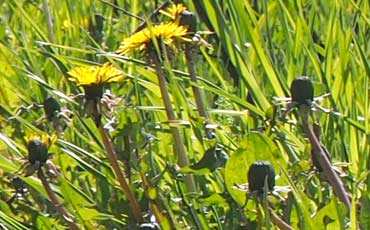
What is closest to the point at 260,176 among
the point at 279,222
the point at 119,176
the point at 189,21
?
the point at 279,222

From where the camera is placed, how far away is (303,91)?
0.93 m

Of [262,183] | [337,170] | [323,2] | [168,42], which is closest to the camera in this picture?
[262,183]

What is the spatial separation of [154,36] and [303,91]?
0.19 m

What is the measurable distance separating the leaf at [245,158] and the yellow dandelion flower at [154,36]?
0.54 feet

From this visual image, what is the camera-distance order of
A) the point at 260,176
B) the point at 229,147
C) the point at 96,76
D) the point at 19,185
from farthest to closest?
the point at 19,185
the point at 229,147
the point at 96,76
the point at 260,176

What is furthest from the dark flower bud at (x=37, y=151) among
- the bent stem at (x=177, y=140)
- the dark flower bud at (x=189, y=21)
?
the dark flower bud at (x=189, y=21)

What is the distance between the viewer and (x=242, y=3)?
114cm

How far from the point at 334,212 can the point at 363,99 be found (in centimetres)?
27

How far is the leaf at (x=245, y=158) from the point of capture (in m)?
0.93

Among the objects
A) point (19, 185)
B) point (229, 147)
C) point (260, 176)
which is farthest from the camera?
point (19, 185)

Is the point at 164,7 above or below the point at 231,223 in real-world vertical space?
above

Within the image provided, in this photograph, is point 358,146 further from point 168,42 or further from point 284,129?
point 168,42

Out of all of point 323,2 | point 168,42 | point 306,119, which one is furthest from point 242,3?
point 323,2

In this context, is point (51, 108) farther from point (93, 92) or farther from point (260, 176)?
point (260, 176)
